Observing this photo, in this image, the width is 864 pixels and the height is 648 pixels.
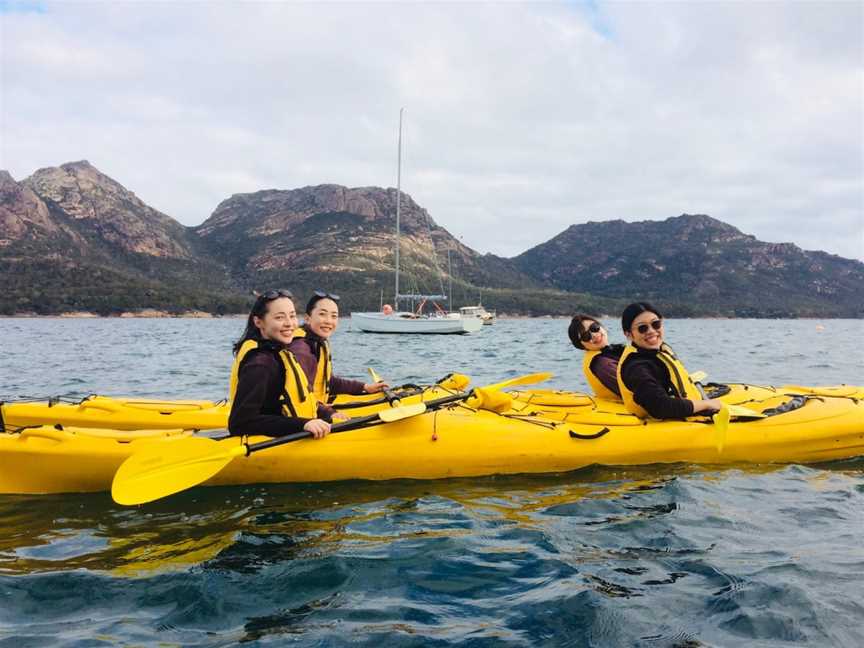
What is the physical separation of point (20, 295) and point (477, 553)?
238ft

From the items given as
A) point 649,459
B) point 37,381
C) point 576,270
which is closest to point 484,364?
point 37,381

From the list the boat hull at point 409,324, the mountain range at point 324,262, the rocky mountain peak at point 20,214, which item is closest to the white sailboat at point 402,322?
the boat hull at point 409,324

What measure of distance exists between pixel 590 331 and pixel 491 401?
1.64 metres

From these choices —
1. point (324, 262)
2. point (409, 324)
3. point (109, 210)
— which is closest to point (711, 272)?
point (324, 262)

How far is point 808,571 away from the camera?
338cm

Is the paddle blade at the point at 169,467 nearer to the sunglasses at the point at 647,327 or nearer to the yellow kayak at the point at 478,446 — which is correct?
the yellow kayak at the point at 478,446

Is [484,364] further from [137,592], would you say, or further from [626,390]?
[137,592]

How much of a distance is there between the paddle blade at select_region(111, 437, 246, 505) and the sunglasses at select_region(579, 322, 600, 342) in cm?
404

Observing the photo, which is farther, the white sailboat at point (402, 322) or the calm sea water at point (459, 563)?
the white sailboat at point (402, 322)

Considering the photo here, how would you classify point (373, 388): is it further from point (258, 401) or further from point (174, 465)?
point (174, 465)

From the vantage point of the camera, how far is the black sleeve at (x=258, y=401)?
448 centimetres

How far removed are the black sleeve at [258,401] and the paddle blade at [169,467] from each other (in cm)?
19

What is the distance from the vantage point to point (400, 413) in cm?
512

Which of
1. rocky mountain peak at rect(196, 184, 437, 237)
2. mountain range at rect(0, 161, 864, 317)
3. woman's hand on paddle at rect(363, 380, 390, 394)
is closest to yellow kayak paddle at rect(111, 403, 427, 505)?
woman's hand on paddle at rect(363, 380, 390, 394)
